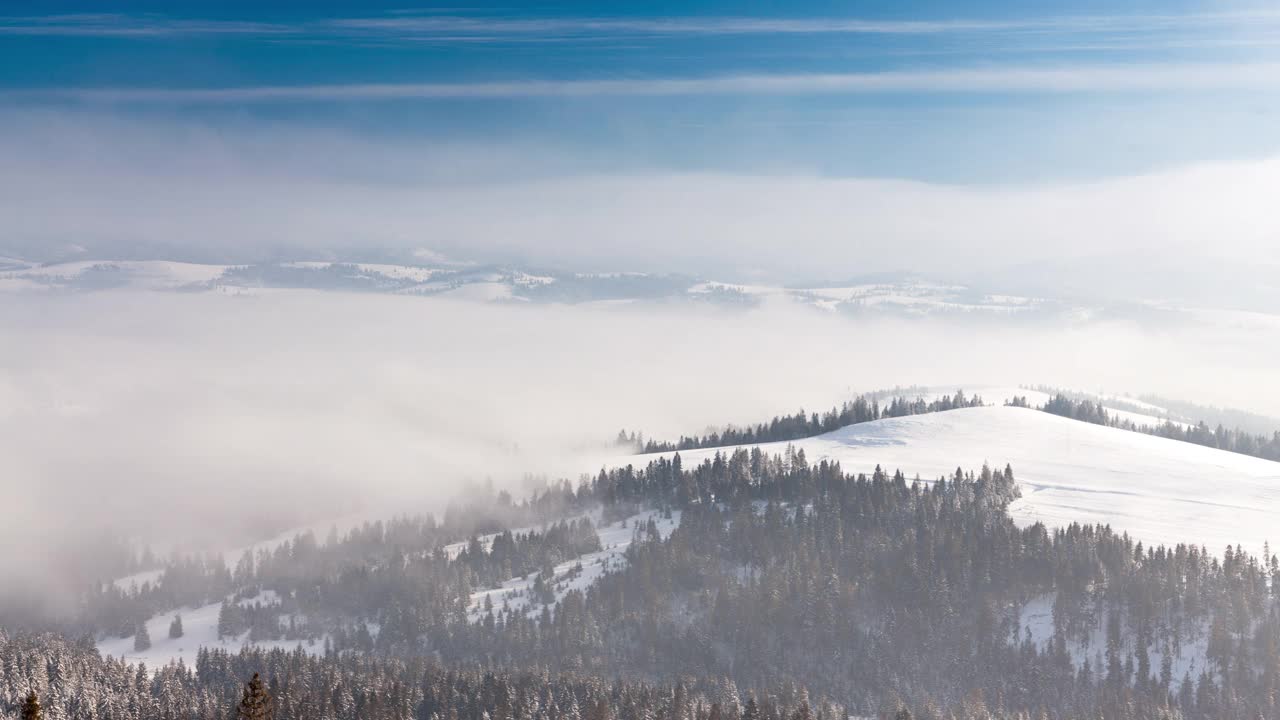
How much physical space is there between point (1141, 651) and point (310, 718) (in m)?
147

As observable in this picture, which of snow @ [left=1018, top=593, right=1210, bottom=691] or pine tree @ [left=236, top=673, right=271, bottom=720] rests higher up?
→ pine tree @ [left=236, top=673, right=271, bottom=720]

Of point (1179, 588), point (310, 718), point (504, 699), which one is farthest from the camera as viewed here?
point (1179, 588)

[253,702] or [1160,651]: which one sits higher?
[253,702]

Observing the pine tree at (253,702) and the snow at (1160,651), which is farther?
the snow at (1160,651)

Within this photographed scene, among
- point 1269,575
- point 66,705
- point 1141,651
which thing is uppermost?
point 1269,575

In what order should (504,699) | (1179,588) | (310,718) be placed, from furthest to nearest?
1. (1179,588)
2. (504,699)
3. (310,718)

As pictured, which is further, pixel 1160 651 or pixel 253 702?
pixel 1160 651

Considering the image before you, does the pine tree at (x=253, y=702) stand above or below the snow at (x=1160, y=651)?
above

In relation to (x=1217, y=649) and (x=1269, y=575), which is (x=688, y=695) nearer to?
(x=1217, y=649)

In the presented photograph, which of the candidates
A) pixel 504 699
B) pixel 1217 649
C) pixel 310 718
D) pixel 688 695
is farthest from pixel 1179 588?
pixel 310 718

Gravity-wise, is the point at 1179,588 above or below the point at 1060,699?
above

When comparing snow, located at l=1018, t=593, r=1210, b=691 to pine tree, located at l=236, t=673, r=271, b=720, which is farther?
snow, located at l=1018, t=593, r=1210, b=691

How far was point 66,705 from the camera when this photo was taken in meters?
188

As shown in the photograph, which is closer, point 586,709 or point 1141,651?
point 586,709
